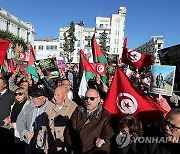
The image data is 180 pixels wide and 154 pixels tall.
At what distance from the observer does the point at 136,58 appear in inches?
268

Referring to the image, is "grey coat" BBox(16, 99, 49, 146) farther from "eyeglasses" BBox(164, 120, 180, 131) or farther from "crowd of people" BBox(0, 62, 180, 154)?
"eyeglasses" BBox(164, 120, 180, 131)

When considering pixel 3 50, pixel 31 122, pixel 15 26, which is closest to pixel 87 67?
pixel 3 50

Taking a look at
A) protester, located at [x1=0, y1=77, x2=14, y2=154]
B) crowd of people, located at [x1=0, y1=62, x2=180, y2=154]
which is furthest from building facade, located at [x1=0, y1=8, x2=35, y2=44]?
crowd of people, located at [x1=0, y1=62, x2=180, y2=154]

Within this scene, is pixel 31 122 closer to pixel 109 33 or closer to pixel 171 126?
pixel 171 126

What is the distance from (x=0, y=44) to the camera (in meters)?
7.32

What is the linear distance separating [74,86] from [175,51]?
2.53 m

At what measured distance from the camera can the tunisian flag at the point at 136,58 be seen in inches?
265

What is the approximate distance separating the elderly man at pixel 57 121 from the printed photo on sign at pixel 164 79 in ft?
3.69

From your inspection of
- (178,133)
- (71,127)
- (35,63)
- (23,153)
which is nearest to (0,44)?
(35,63)

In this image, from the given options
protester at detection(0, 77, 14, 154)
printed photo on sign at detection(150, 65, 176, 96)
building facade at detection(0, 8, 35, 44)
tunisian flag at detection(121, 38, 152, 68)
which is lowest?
protester at detection(0, 77, 14, 154)

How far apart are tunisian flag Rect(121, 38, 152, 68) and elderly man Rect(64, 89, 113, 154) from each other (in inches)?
126

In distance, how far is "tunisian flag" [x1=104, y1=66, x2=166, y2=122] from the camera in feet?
13.3

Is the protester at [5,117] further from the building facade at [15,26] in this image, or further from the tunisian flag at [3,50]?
the building facade at [15,26]

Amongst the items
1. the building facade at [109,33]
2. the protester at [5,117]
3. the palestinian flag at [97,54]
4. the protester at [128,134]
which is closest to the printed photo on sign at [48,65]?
the palestinian flag at [97,54]
